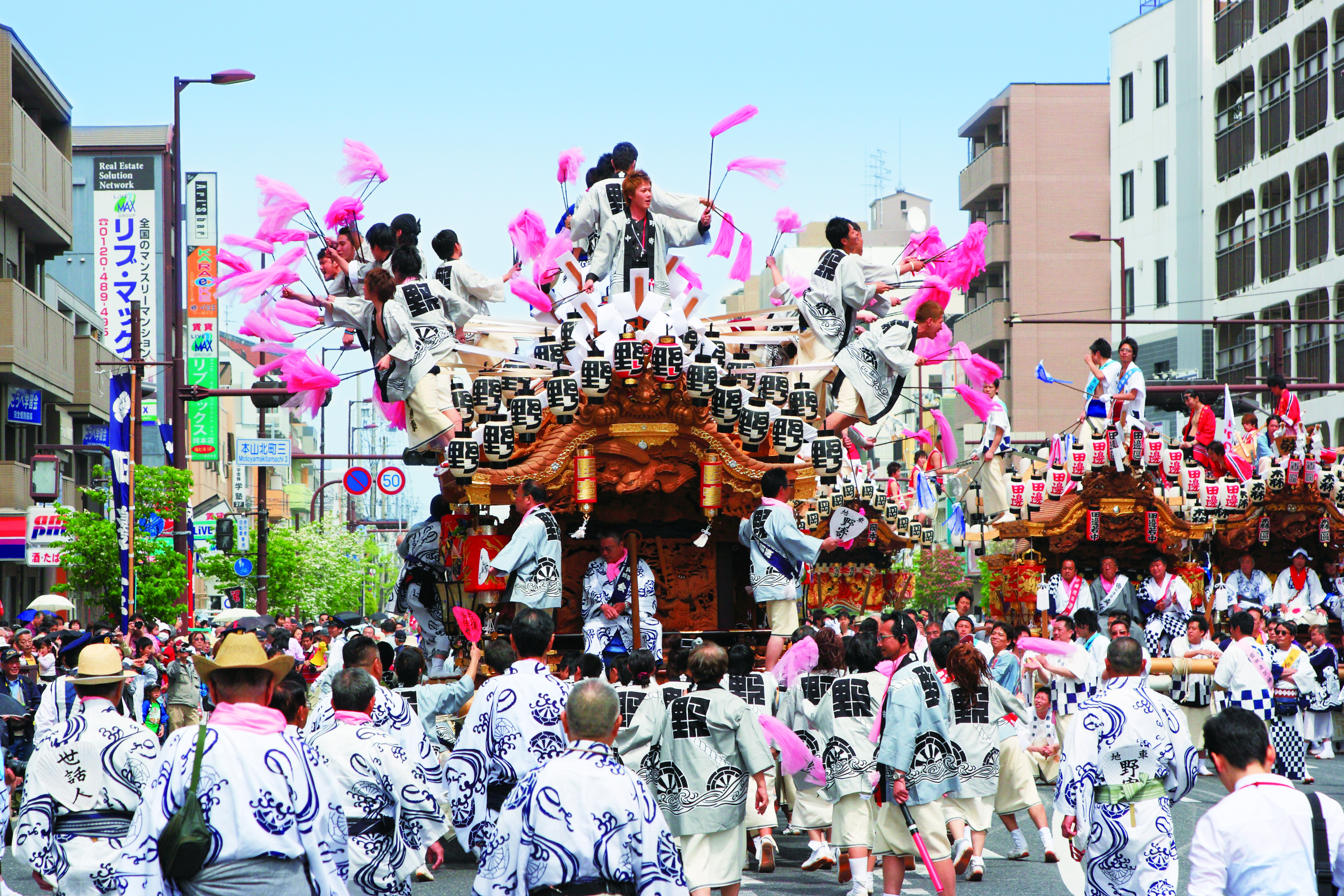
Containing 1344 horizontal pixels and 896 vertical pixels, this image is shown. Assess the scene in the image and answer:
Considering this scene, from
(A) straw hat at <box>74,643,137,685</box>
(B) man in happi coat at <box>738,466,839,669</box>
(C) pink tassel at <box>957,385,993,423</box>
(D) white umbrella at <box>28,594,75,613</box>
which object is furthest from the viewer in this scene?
(D) white umbrella at <box>28,594,75,613</box>

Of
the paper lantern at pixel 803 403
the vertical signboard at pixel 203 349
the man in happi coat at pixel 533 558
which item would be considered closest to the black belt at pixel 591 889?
the man in happi coat at pixel 533 558

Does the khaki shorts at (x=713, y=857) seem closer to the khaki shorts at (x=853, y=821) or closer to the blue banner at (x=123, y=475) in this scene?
the khaki shorts at (x=853, y=821)

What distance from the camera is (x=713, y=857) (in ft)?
27.9

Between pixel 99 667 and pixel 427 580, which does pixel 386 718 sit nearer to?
pixel 99 667

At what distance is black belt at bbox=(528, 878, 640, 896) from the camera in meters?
5.11

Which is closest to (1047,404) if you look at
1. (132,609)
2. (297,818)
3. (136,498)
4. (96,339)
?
(96,339)

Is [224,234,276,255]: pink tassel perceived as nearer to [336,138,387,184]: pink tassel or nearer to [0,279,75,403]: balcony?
[336,138,387,184]: pink tassel

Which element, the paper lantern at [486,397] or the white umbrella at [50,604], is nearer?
the paper lantern at [486,397]

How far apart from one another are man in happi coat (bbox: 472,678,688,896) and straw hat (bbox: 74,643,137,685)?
286cm

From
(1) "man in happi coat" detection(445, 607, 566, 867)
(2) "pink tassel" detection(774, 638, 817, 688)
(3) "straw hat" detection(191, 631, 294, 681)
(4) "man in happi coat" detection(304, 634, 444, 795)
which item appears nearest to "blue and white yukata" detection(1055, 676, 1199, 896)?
(1) "man in happi coat" detection(445, 607, 566, 867)

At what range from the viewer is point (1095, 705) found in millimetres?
7410

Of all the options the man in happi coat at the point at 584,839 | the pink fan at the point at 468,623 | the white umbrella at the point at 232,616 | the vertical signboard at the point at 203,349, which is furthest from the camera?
the vertical signboard at the point at 203,349

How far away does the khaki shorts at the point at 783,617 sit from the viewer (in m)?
11.7

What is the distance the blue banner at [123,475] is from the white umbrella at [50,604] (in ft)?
19.5
